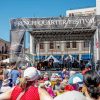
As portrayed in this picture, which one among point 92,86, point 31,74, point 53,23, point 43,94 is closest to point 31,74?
point 31,74

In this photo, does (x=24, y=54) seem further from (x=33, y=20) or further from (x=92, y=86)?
(x=92, y=86)

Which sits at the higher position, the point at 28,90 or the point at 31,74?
the point at 31,74

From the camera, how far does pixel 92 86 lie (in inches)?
136

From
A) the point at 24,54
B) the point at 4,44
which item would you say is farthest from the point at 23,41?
the point at 4,44

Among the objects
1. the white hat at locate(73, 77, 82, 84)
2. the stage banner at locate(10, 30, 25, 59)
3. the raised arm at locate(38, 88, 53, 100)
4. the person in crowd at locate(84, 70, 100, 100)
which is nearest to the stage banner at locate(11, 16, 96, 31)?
the stage banner at locate(10, 30, 25, 59)

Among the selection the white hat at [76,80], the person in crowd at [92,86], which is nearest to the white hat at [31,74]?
the person in crowd at [92,86]

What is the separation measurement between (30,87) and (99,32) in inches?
822

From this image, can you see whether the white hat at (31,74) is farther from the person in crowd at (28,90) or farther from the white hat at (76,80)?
the white hat at (76,80)

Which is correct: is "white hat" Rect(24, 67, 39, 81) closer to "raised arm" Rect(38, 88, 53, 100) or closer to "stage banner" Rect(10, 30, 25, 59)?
"raised arm" Rect(38, 88, 53, 100)

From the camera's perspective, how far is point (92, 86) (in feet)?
11.3

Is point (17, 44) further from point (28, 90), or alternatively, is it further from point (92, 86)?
point (92, 86)

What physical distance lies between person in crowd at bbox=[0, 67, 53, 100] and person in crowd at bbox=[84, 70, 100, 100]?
493mm

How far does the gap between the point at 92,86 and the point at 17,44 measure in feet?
73.5

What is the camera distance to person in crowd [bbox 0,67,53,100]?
Result: 392 cm
